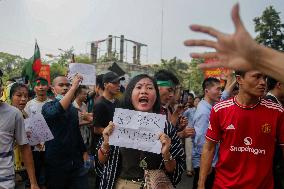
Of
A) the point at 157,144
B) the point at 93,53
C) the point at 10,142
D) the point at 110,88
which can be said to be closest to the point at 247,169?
the point at 157,144

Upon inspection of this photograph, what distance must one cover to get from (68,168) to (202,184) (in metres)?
1.80

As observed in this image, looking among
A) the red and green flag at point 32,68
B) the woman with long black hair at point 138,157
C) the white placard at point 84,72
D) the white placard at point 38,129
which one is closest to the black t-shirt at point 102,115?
the white placard at point 84,72

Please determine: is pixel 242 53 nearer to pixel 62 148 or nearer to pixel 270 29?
pixel 62 148

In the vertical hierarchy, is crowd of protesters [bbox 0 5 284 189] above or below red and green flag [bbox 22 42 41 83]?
below

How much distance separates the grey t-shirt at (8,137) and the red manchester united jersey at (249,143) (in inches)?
79.1

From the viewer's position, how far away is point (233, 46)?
154cm

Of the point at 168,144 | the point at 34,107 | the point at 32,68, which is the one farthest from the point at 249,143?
the point at 32,68

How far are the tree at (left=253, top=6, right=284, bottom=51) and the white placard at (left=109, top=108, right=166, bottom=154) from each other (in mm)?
26953

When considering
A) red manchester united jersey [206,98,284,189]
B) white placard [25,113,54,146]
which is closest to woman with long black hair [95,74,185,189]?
red manchester united jersey [206,98,284,189]

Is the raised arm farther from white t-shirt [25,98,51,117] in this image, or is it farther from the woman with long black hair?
white t-shirt [25,98,51,117]

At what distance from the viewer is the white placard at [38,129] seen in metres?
4.25

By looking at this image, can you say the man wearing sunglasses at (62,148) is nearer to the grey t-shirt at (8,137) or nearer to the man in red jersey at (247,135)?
the grey t-shirt at (8,137)

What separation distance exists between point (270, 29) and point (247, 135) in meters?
27.2

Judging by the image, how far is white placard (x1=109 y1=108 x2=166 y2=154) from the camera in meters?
2.91
